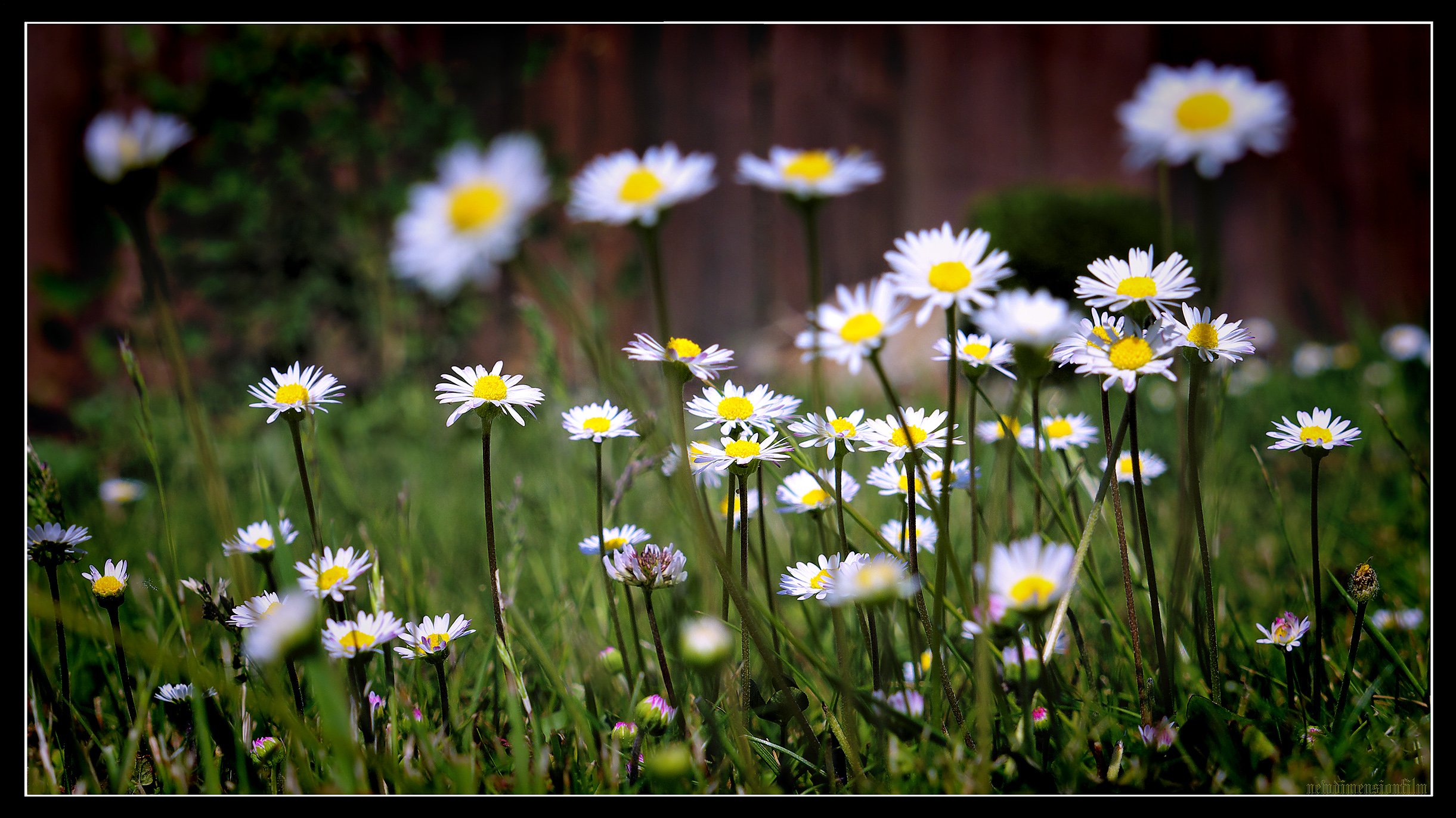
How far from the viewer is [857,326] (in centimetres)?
52

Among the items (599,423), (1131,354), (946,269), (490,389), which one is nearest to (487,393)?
(490,389)

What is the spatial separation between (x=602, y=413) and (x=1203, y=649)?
0.56 m

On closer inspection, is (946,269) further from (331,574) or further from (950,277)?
(331,574)

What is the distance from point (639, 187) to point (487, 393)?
0.24 metres

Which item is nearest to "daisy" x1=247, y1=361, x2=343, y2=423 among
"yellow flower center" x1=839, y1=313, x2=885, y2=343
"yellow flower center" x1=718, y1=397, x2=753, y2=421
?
"yellow flower center" x1=718, y1=397, x2=753, y2=421

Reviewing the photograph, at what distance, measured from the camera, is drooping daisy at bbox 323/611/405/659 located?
593 millimetres

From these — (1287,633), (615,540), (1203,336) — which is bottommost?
(1287,633)

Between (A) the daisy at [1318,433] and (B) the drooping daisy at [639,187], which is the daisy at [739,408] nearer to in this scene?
(B) the drooping daisy at [639,187]

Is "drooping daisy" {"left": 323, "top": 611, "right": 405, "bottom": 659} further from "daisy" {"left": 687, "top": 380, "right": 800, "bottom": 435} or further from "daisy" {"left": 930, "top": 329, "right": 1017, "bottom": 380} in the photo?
"daisy" {"left": 930, "top": 329, "right": 1017, "bottom": 380}

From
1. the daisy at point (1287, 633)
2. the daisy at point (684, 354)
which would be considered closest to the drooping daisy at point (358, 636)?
the daisy at point (684, 354)

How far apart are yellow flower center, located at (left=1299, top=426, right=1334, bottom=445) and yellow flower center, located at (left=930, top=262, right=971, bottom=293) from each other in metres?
0.38
